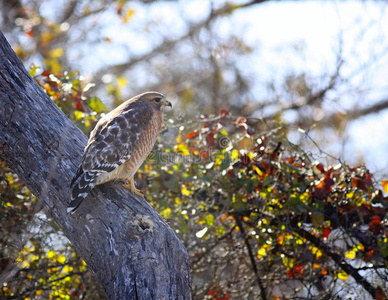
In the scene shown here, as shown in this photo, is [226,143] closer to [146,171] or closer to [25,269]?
[146,171]

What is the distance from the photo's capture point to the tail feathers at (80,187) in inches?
108

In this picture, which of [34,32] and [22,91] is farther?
[34,32]

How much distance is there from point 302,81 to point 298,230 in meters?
3.44

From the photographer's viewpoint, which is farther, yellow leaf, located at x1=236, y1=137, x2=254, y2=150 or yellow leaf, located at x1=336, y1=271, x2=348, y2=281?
yellow leaf, located at x1=236, y1=137, x2=254, y2=150

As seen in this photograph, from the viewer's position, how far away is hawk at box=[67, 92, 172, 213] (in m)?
3.01

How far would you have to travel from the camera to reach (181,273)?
2.66 meters

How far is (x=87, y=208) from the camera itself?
2.85 meters

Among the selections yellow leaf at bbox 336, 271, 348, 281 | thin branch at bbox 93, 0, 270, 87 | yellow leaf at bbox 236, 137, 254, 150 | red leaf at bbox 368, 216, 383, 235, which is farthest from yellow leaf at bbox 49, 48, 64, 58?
red leaf at bbox 368, 216, 383, 235

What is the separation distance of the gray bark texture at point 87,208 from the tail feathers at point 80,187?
8cm

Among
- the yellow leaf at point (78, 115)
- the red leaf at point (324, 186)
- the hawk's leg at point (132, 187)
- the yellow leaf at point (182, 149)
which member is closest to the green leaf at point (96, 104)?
the yellow leaf at point (78, 115)

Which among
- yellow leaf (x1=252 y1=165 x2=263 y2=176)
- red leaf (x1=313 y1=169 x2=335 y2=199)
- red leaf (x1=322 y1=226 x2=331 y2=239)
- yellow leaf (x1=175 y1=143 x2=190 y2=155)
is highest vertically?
yellow leaf (x1=175 y1=143 x2=190 y2=155)

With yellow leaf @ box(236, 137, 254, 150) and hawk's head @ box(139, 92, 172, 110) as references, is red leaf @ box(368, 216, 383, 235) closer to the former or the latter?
yellow leaf @ box(236, 137, 254, 150)

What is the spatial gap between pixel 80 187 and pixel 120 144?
2.16ft

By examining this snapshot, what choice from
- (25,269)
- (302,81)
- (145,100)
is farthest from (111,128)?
(302,81)
